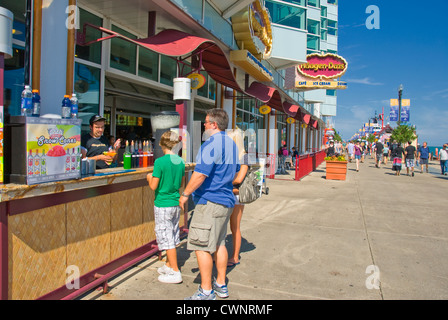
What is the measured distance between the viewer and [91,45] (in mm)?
6191

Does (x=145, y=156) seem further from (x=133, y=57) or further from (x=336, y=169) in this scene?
(x=336, y=169)

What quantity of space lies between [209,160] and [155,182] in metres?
0.71

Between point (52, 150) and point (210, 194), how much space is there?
57.9 inches

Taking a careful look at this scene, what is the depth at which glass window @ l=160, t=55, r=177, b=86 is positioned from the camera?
28.4ft

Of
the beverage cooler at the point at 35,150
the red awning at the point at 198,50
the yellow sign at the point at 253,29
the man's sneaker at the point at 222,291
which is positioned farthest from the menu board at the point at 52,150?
the yellow sign at the point at 253,29

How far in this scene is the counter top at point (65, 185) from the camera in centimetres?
246

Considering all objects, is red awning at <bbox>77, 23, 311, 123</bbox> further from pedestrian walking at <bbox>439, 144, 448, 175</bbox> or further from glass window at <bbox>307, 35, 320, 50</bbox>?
glass window at <bbox>307, 35, 320, 50</bbox>

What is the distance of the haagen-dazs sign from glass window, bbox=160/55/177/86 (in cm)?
1316

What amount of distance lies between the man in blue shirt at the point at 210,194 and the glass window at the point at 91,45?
3.89m

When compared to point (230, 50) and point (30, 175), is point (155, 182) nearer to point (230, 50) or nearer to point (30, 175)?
point (30, 175)

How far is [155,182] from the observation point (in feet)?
11.3

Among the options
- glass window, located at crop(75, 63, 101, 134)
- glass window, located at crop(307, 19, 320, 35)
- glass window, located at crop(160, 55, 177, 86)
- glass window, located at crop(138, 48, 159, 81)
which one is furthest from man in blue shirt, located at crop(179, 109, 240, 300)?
glass window, located at crop(307, 19, 320, 35)

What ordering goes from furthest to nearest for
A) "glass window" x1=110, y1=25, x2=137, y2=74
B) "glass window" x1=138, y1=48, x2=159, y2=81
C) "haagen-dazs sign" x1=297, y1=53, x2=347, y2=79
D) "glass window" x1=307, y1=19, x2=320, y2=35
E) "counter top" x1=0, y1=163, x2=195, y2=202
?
1. "glass window" x1=307, y1=19, x2=320, y2=35
2. "haagen-dazs sign" x1=297, y1=53, x2=347, y2=79
3. "glass window" x1=138, y1=48, x2=159, y2=81
4. "glass window" x1=110, y1=25, x2=137, y2=74
5. "counter top" x1=0, y1=163, x2=195, y2=202

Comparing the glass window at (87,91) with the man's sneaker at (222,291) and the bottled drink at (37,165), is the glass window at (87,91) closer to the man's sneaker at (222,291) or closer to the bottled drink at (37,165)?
the bottled drink at (37,165)
